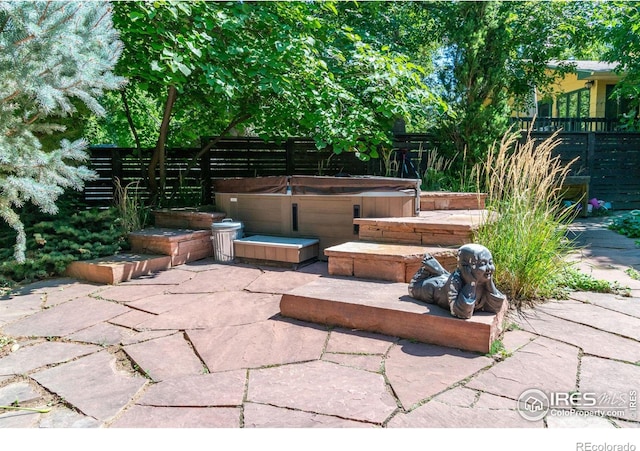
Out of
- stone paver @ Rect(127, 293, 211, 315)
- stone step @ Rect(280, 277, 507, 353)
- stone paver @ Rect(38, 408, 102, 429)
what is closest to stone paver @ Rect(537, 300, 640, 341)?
stone step @ Rect(280, 277, 507, 353)

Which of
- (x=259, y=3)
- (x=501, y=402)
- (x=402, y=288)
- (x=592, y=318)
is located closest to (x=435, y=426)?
(x=501, y=402)

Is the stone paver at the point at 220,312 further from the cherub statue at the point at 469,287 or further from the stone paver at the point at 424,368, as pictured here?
the cherub statue at the point at 469,287

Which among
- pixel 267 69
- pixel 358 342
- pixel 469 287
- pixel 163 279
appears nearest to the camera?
pixel 469 287

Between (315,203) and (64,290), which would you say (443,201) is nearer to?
(315,203)

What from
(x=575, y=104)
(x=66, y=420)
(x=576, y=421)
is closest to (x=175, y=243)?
(x=66, y=420)

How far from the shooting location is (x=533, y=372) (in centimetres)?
205

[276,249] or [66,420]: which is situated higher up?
[276,249]

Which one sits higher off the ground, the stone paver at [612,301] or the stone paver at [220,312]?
the stone paver at [220,312]

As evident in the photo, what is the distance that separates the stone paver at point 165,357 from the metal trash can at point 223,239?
2.05 meters

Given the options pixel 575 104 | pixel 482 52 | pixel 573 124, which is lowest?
pixel 573 124

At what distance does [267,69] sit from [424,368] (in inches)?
135

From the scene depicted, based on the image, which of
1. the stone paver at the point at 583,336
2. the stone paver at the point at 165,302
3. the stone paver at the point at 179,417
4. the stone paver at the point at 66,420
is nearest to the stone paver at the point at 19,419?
the stone paver at the point at 66,420

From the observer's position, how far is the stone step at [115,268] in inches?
149

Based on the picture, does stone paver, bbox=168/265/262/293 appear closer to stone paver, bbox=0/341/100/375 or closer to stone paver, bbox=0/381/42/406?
stone paver, bbox=0/341/100/375
